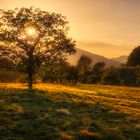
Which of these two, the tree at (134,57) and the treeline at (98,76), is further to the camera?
the tree at (134,57)

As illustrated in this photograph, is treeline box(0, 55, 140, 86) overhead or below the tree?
below

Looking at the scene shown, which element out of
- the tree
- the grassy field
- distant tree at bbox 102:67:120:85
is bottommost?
the grassy field

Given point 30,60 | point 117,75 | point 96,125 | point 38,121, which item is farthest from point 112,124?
point 117,75

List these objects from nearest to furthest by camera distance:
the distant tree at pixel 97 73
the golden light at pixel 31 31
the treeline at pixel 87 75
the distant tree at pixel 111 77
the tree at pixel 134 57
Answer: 1. the golden light at pixel 31 31
2. the treeline at pixel 87 75
3. the distant tree at pixel 111 77
4. the distant tree at pixel 97 73
5. the tree at pixel 134 57

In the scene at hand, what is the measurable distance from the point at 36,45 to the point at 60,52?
4.04 m

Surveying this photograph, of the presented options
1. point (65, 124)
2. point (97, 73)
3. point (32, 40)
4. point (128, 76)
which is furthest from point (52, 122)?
point (128, 76)

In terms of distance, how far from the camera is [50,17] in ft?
182

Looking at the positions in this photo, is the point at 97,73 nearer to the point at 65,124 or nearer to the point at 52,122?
the point at 52,122

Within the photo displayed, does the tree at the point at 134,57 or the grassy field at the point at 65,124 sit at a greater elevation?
the tree at the point at 134,57

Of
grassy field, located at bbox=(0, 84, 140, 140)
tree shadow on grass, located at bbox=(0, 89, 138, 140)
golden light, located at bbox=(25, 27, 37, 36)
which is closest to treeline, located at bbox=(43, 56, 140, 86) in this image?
golden light, located at bbox=(25, 27, 37, 36)

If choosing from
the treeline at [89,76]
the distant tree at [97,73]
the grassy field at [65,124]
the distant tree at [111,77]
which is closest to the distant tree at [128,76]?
the treeline at [89,76]

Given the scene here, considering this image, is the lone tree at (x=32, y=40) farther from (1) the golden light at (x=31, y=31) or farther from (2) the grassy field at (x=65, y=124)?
(2) the grassy field at (x=65, y=124)

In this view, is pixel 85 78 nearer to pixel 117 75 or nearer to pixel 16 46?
pixel 117 75

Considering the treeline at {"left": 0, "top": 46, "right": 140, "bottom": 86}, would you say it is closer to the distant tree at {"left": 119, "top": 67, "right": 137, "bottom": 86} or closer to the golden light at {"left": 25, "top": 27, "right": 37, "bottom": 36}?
the distant tree at {"left": 119, "top": 67, "right": 137, "bottom": 86}
